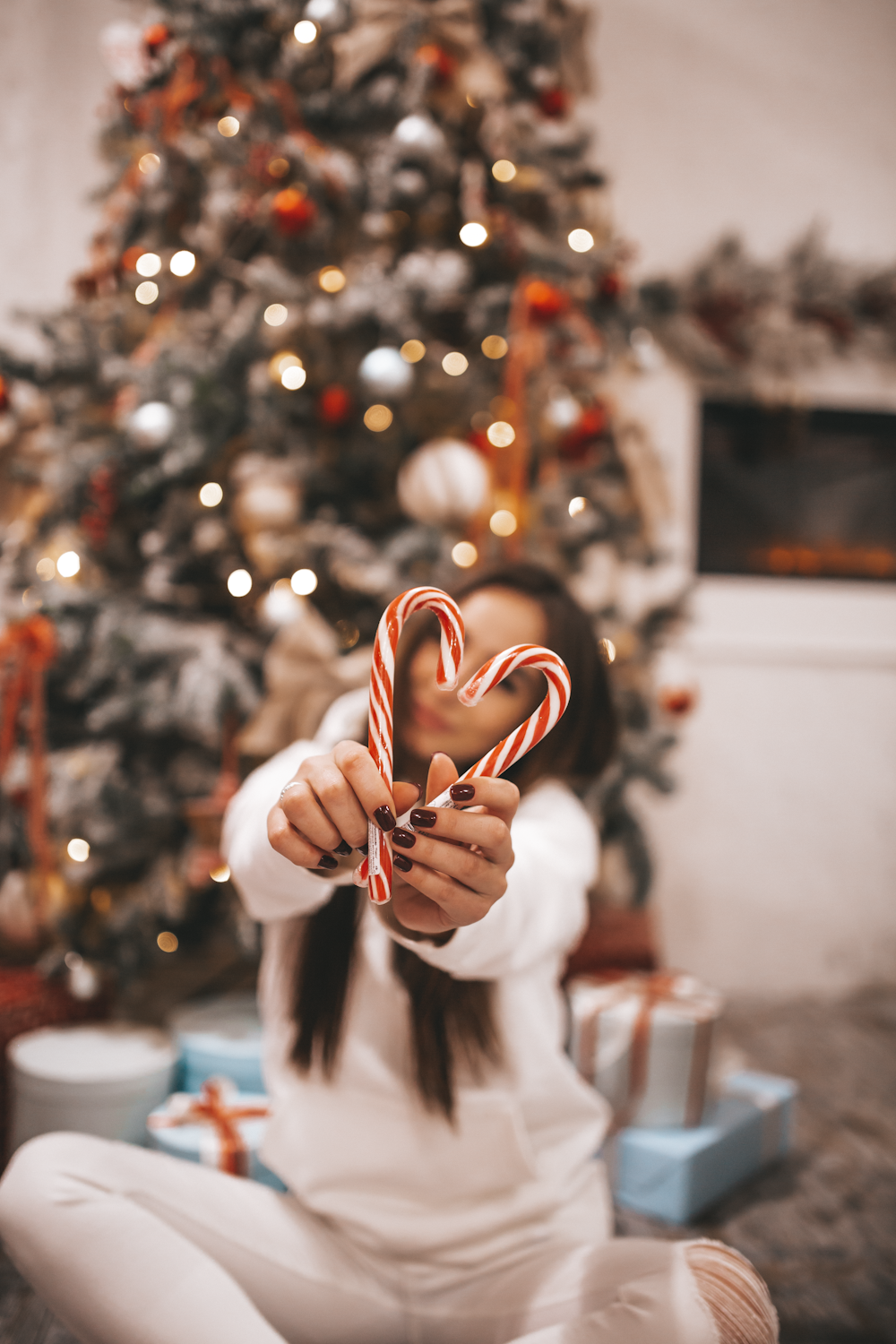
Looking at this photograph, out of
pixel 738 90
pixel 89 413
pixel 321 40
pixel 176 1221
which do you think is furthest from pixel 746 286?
pixel 176 1221

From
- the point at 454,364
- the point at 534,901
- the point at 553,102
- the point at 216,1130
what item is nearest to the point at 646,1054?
the point at 216,1130

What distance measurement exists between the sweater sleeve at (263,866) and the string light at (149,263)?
1334 mm

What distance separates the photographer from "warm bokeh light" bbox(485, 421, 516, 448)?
184cm

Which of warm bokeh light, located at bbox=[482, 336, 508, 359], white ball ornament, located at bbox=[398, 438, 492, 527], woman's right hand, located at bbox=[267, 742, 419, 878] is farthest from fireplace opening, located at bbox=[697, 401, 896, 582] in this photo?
woman's right hand, located at bbox=[267, 742, 419, 878]

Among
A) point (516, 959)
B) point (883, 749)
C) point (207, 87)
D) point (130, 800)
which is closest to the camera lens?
point (516, 959)

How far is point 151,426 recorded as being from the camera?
1602 millimetres

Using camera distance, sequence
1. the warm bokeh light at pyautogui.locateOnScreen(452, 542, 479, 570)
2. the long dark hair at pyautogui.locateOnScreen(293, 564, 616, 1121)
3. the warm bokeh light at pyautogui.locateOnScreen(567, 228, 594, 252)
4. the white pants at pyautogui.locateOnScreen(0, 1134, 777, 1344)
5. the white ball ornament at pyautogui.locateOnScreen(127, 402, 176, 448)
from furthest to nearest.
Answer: the warm bokeh light at pyautogui.locateOnScreen(567, 228, 594, 252) → the warm bokeh light at pyautogui.locateOnScreen(452, 542, 479, 570) → the white ball ornament at pyautogui.locateOnScreen(127, 402, 176, 448) → the long dark hair at pyautogui.locateOnScreen(293, 564, 616, 1121) → the white pants at pyautogui.locateOnScreen(0, 1134, 777, 1344)

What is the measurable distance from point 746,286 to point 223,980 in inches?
91.5

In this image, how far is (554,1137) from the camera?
37.9 inches

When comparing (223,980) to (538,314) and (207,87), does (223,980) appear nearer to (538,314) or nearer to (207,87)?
(538,314)

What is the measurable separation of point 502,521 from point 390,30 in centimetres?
104

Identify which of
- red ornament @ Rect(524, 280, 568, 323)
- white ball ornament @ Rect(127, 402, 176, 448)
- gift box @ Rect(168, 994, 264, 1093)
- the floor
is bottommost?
the floor

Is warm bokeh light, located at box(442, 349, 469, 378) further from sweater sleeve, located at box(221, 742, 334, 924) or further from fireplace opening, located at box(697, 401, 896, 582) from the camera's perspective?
fireplace opening, located at box(697, 401, 896, 582)

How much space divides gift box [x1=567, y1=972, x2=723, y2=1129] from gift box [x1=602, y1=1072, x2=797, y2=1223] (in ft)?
0.13
